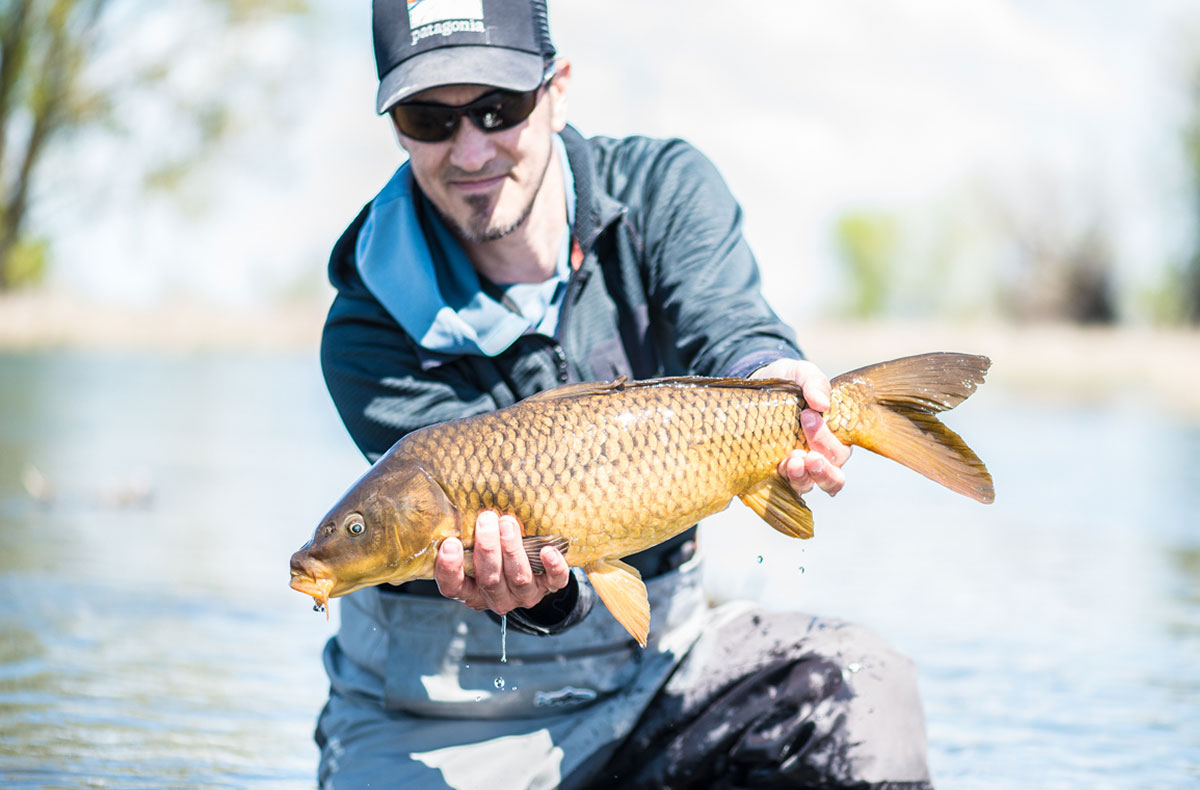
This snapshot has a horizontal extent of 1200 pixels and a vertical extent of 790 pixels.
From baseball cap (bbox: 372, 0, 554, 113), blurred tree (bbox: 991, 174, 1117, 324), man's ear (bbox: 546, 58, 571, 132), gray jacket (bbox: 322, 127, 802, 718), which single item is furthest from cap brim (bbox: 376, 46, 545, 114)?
blurred tree (bbox: 991, 174, 1117, 324)

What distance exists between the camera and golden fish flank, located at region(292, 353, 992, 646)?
264cm

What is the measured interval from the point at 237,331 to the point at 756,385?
19.4 m

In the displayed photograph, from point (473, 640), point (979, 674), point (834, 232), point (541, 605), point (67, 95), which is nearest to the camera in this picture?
point (541, 605)

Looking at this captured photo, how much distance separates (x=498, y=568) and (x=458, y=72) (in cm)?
111

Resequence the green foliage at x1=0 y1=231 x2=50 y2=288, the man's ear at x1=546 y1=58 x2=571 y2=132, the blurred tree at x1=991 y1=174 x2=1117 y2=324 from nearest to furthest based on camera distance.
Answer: the man's ear at x1=546 y1=58 x2=571 y2=132 < the green foliage at x1=0 y1=231 x2=50 y2=288 < the blurred tree at x1=991 y1=174 x2=1117 y2=324

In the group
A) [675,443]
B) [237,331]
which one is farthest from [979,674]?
[237,331]

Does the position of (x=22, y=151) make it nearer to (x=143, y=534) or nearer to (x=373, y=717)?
(x=143, y=534)

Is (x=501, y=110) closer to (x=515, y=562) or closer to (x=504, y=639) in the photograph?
(x=515, y=562)

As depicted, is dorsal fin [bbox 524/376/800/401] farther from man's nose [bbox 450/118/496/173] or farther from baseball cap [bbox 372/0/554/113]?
baseball cap [bbox 372/0/554/113]

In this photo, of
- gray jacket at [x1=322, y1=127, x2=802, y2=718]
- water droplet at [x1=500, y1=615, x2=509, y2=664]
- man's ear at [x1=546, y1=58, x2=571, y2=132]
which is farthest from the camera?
man's ear at [x1=546, y1=58, x2=571, y2=132]

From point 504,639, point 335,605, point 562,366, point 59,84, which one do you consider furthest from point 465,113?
point 59,84

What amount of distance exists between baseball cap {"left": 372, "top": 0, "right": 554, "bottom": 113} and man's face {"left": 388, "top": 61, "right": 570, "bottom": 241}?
0.07 m

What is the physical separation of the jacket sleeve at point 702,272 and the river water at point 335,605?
488 mm

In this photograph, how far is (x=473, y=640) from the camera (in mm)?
3271
